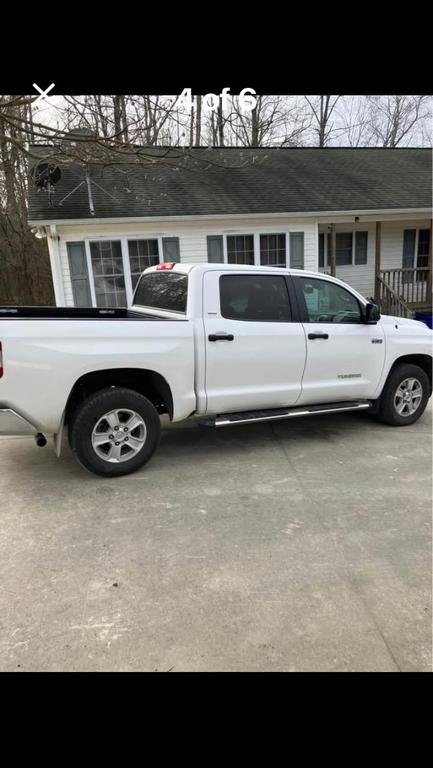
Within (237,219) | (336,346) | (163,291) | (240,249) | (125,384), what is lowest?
(125,384)

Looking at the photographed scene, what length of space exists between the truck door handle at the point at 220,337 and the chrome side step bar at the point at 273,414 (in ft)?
2.54

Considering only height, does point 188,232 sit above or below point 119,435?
above

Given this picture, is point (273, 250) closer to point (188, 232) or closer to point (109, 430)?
point (188, 232)

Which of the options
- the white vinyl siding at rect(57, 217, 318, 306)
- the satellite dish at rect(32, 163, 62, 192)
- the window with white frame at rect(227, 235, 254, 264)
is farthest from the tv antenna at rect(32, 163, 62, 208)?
the window with white frame at rect(227, 235, 254, 264)

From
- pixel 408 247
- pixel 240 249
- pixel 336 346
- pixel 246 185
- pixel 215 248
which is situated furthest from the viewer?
pixel 408 247

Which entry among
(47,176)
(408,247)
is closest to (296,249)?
(408,247)

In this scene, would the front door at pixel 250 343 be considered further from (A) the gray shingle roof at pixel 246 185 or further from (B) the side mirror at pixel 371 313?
(A) the gray shingle roof at pixel 246 185

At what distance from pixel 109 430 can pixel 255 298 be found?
195 centimetres

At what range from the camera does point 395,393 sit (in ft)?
18.8

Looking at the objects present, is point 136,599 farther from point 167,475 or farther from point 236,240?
point 236,240

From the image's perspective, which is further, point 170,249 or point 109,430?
point 170,249

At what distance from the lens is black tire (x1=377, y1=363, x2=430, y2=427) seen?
568cm

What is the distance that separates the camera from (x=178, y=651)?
2.36 meters

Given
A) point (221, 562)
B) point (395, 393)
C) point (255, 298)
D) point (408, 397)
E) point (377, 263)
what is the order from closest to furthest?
point (221, 562) < point (255, 298) < point (395, 393) < point (408, 397) < point (377, 263)
